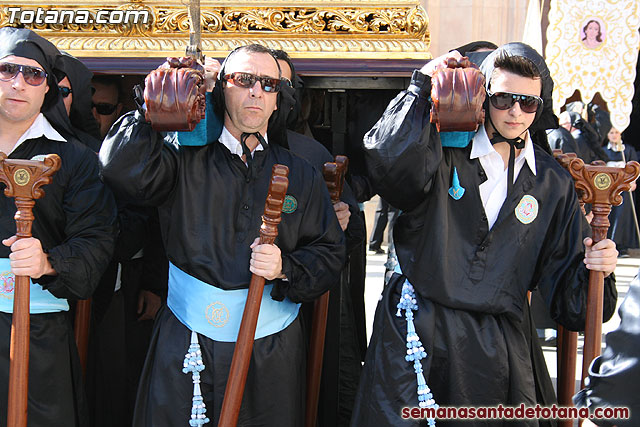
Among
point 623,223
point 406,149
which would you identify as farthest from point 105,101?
point 623,223

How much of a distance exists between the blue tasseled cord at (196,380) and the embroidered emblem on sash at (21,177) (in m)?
0.78

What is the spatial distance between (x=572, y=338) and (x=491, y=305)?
821mm

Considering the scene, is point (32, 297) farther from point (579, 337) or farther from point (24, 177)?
point (579, 337)

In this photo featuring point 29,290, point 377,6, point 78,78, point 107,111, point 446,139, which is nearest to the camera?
point 29,290

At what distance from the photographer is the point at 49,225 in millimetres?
2555

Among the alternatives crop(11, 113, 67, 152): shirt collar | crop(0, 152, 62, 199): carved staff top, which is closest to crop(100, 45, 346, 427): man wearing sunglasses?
crop(0, 152, 62, 199): carved staff top

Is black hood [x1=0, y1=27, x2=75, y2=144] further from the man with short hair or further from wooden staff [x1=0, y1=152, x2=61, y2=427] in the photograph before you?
the man with short hair

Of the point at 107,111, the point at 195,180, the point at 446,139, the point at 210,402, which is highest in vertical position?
the point at 107,111

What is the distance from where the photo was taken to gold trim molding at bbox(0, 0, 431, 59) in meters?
3.43

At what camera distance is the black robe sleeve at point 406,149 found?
2314mm

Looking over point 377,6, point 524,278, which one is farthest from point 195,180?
point 377,6

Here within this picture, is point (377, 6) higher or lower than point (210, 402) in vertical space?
higher

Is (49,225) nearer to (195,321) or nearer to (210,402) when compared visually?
(195,321)

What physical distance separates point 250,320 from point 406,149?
78cm
